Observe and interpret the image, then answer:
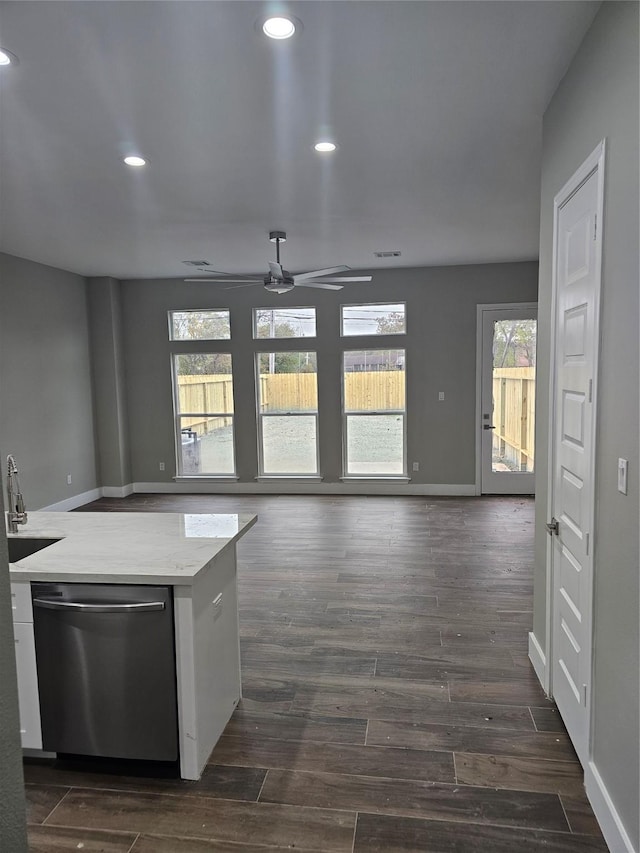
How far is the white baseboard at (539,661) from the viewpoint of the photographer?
2729mm

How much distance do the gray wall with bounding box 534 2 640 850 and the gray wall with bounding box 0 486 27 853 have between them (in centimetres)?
157

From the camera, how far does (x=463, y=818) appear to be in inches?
78.5

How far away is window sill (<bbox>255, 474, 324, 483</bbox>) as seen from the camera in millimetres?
7379

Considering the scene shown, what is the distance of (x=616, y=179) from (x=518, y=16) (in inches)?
29.9

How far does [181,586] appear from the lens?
6.85 ft

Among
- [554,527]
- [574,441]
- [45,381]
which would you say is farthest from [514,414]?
[45,381]

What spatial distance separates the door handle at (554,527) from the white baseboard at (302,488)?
451cm

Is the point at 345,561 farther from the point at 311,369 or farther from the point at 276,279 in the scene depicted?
the point at 311,369

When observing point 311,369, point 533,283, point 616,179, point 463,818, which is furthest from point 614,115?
point 311,369

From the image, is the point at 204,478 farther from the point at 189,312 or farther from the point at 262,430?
the point at 189,312

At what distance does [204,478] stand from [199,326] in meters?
2.04

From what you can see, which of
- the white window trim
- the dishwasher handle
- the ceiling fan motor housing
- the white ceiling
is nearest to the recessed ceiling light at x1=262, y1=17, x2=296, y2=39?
the white ceiling

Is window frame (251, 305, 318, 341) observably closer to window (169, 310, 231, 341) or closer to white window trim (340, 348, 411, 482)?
window (169, 310, 231, 341)

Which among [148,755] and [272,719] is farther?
[272,719]
